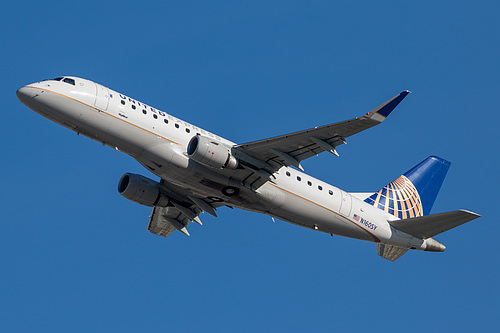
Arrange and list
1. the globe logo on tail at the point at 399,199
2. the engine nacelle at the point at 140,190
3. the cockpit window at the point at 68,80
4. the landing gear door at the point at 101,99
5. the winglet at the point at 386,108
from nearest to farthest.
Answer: the winglet at the point at 386,108
the landing gear door at the point at 101,99
the cockpit window at the point at 68,80
the engine nacelle at the point at 140,190
the globe logo on tail at the point at 399,199

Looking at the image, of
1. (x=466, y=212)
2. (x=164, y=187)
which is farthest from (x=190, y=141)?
(x=466, y=212)

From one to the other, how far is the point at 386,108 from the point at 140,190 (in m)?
16.0

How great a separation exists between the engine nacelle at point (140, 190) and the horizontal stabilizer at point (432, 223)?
13995 millimetres

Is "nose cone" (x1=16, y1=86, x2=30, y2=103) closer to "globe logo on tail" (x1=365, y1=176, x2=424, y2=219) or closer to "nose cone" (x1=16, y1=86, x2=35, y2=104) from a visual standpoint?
"nose cone" (x1=16, y1=86, x2=35, y2=104)

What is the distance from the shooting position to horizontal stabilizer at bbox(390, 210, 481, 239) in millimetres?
37219

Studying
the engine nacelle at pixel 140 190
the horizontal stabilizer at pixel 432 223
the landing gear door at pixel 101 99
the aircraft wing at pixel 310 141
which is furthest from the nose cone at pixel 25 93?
the horizontal stabilizer at pixel 432 223

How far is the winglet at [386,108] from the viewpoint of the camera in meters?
30.8

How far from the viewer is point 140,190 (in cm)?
4019

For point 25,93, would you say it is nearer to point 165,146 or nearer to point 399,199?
point 165,146

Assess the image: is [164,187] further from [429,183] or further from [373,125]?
[429,183]

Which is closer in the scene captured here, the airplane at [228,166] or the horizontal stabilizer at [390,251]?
the airplane at [228,166]

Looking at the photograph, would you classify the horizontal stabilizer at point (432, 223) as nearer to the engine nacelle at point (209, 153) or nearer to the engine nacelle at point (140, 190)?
the engine nacelle at point (209, 153)

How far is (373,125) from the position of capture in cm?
3172

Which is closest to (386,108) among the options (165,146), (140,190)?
(165,146)
